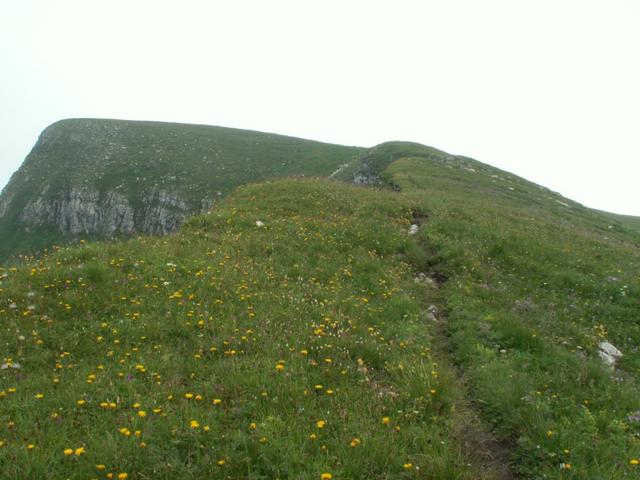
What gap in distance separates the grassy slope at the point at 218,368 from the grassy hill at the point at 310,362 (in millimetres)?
32

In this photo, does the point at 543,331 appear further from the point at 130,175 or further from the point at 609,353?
the point at 130,175

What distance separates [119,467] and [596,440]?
20.9ft

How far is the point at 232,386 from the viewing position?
657 cm

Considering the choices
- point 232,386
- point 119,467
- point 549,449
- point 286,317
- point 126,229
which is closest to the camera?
point 119,467

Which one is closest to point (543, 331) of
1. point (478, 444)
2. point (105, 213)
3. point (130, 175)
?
point (478, 444)

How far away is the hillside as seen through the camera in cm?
6247

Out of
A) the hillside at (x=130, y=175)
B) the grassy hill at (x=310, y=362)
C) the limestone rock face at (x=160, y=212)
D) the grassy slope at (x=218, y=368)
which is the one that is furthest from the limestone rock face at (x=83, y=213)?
the grassy slope at (x=218, y=368)

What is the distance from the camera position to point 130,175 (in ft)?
224

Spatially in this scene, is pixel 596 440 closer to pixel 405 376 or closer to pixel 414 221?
pixel 405 376

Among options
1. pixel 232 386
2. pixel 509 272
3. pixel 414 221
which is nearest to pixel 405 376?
pixel 232 386

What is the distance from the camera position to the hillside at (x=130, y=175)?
62469 millimetres

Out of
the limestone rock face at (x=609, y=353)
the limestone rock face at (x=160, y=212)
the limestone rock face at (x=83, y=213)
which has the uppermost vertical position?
the limestone rock face at (x=609, y=353)

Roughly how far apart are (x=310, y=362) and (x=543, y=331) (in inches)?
259

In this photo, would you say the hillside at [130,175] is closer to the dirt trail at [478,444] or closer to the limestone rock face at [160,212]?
the limestone rock face at [160,212]
